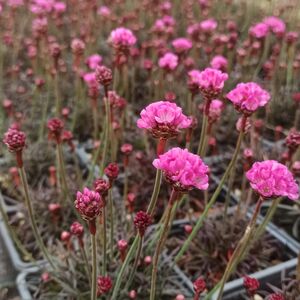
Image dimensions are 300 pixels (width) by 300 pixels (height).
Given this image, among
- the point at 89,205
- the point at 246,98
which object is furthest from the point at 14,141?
the point at 246,98

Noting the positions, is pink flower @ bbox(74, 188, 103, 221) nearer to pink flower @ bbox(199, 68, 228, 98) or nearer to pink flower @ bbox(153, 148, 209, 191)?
pink flower @ bbox(153, 148, 209, 191)

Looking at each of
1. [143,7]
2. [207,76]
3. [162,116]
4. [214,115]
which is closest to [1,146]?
[214,115]

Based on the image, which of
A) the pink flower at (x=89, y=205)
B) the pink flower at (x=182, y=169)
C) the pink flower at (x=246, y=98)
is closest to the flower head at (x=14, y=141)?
the pink flower at (x=89, y=205)

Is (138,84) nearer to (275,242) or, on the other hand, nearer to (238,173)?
(238,173)

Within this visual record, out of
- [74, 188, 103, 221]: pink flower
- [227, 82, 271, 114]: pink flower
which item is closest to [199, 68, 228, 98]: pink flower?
[227, 82, 271, 114]: pink flower

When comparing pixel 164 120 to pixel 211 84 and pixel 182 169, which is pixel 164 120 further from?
pixel 211 84

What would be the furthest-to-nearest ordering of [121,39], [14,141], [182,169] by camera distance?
[121,39], [14,141], [182,169]
